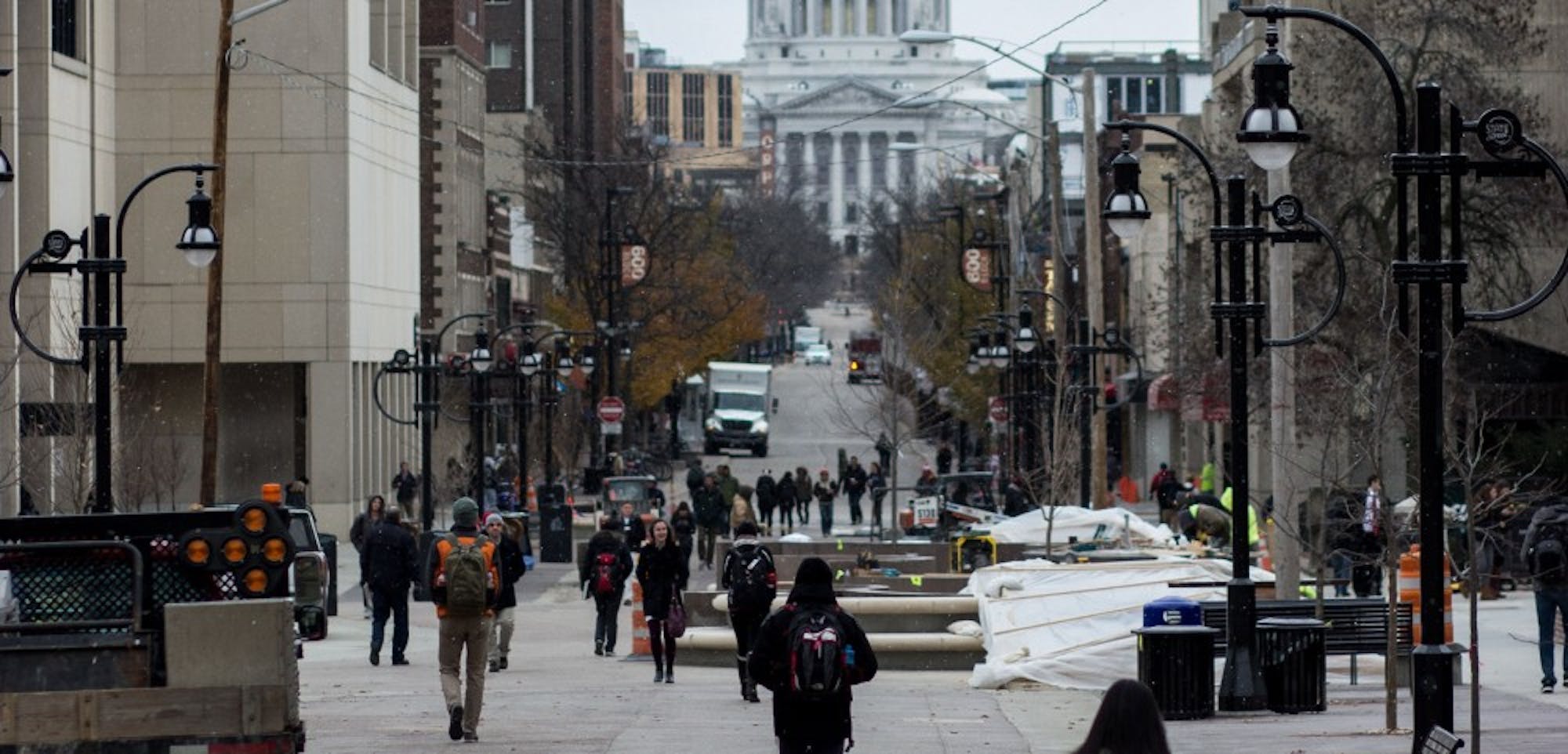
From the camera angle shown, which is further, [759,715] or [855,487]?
[855,487]

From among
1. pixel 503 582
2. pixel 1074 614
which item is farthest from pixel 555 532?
pixel 503 582

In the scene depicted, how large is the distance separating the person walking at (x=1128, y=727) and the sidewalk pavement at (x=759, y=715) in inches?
408

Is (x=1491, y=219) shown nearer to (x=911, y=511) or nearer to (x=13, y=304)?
(x=911, y=511)

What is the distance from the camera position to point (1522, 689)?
22953 mm

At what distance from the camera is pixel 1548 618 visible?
2239cm

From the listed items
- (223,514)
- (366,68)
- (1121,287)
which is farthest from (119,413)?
(1121,287)

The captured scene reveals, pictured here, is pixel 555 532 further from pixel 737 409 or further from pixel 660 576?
pixel 737 409

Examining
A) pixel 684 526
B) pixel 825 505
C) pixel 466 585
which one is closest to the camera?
pixel 466 585

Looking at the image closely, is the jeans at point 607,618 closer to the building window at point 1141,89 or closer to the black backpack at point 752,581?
the black backpack at point 752,581

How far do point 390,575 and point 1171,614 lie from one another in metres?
8.57

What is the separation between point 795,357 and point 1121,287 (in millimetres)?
81817

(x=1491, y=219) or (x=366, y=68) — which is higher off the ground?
(x=366, y=68)

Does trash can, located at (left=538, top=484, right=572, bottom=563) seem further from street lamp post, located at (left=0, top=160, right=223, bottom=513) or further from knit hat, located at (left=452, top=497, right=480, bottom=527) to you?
knit hat, located at (left=452, top=497, right=480, bottom=527)

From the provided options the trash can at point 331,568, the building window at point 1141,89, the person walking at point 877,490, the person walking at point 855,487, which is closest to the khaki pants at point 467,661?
the trash can at point 331,568
